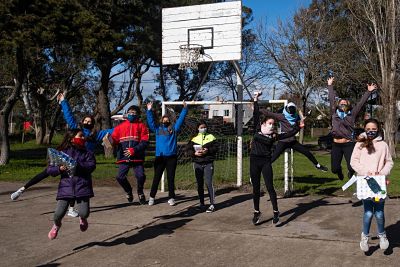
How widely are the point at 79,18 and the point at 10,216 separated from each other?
426 inches

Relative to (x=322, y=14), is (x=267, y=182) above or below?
below

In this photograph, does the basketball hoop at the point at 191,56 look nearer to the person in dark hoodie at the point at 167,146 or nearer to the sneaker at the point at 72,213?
the person in dark hoodie at the point at 167,146

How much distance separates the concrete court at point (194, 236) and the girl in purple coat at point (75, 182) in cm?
50

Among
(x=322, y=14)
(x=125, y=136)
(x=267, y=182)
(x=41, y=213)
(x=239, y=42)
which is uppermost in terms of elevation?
(x=322, y=14)

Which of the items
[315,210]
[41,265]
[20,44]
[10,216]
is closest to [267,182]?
[315,210]

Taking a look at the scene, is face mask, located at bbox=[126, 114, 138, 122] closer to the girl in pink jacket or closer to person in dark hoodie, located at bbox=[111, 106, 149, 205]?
person in dark hoodie, located at bbox=[111, 106, 149, 205]

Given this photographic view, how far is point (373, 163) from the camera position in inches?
252

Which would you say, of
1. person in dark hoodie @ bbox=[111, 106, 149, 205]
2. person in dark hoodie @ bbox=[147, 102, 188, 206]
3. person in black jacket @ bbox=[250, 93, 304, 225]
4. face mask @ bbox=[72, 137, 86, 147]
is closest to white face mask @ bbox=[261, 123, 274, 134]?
person in black jacket @ bbox=[250, 93, 304, 225]

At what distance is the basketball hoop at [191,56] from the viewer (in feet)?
41.5

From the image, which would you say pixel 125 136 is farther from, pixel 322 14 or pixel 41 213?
pixel 322 14

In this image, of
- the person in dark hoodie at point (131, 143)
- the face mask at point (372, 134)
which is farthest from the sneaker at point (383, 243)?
the person in dark hoodie at point (131, 143)

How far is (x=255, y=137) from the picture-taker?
830cm

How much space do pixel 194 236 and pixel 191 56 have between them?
632cm

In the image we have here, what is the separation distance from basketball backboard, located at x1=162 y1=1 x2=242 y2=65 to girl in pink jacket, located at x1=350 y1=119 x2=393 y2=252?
619 cm
